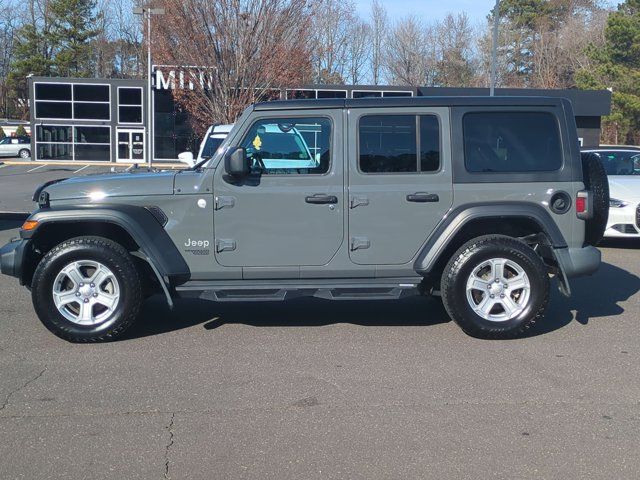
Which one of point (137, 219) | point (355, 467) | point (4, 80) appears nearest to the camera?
point (355, 467)

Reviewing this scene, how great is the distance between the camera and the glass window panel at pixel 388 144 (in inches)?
256

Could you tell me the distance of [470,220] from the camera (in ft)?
20.8

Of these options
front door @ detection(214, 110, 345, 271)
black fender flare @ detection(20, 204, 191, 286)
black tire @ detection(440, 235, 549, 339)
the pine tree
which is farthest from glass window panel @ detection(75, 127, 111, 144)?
black tire @ detection(440, 235, 549, 339)

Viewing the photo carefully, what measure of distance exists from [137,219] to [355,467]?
3088 millimetres

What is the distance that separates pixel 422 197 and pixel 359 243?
66 cm

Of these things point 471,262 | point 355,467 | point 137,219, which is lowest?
point 355,467

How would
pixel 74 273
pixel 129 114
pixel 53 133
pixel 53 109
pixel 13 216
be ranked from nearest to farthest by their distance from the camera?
pixel 74 273
pixel 13 216
pixel 53 109
pixel 129 114
pixel 53 133

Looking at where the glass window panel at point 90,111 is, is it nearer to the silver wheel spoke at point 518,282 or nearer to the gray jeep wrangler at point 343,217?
the gray jeep wrangler at point 343,217

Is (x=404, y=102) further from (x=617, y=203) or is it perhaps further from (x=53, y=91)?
(x=53, y=91)

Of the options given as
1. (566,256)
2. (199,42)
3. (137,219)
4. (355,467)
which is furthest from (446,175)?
(199,42)

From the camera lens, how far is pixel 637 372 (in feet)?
18.8

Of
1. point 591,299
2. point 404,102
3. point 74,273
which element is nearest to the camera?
point 74,273

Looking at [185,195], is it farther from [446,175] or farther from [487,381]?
[487,381]

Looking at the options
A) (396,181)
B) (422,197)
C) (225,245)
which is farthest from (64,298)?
(422,197)
